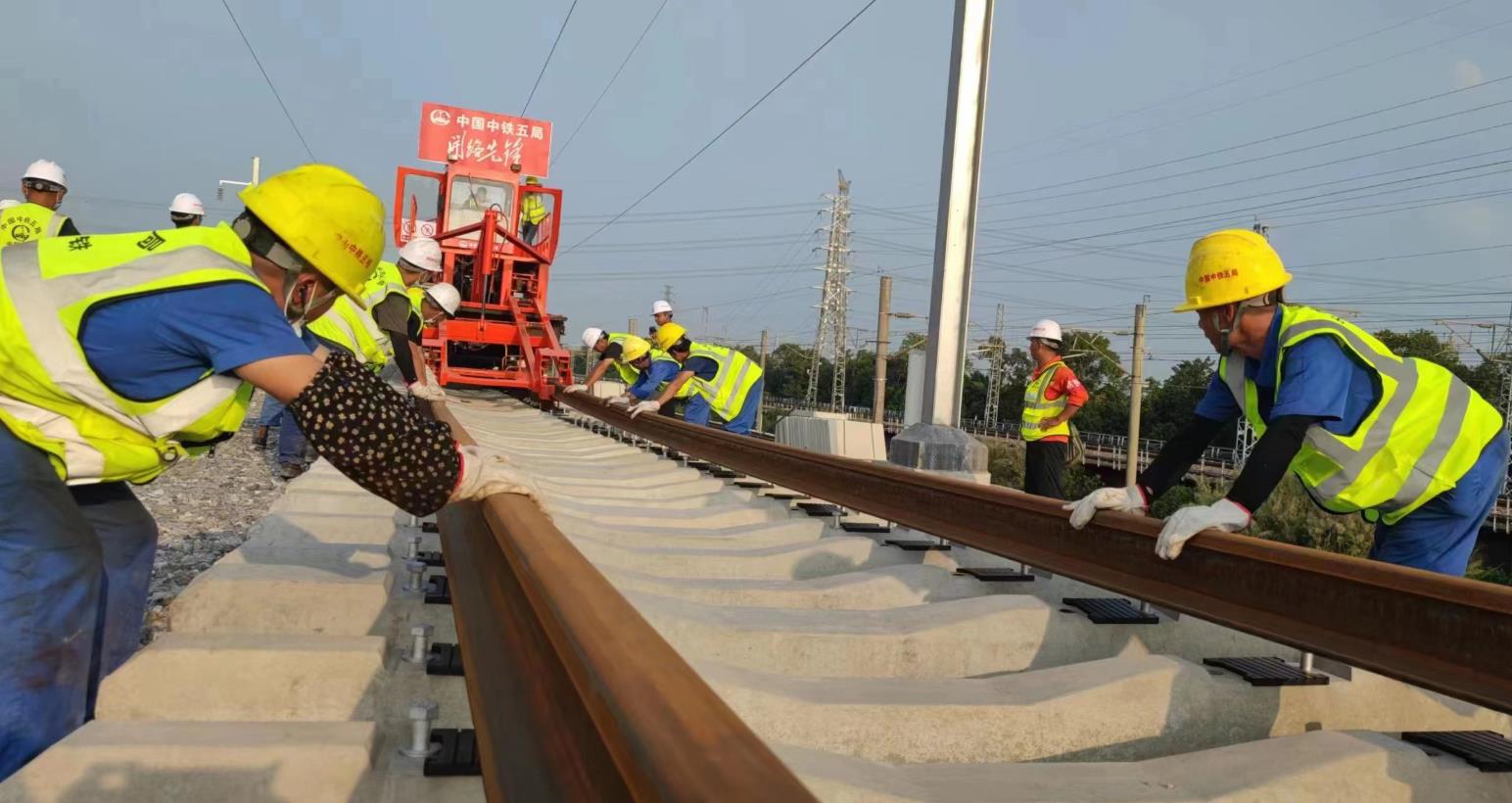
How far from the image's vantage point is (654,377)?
1238cm

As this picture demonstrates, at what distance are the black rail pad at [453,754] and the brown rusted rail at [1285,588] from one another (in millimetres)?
1952

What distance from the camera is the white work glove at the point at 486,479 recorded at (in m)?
2.84

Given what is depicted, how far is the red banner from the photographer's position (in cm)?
1800

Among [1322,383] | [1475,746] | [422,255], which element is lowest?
[1475,746]

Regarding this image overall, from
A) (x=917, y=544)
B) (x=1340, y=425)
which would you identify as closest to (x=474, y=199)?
(x=917, y=544)

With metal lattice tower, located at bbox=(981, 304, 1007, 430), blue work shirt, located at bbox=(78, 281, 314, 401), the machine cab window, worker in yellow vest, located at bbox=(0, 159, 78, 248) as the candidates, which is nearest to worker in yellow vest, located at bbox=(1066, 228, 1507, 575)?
blue work shirt, located at bbox=(78, 281, 314, 401)

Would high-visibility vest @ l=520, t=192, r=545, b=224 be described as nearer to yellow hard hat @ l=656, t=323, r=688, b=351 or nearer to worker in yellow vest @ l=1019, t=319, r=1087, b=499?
yellow hard hat @ l=656, t=323, r=688, b=351

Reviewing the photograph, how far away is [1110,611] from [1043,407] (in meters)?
5.21

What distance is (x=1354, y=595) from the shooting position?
257cm

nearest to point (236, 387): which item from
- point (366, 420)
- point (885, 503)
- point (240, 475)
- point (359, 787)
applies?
point (366, 420)

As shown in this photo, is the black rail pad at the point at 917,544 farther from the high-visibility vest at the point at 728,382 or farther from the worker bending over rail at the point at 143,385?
the high-visibility vest at the point at 728,382

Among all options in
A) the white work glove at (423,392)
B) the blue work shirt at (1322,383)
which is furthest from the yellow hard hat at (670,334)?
the blue work shirt at (1322,383)

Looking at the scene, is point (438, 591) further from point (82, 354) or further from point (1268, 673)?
point (1268, 673)

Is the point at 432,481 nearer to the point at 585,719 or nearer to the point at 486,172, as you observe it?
the point at 585,719
